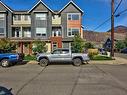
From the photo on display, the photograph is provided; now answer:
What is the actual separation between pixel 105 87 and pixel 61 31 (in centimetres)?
3835

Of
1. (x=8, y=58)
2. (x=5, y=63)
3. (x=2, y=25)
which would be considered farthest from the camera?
(x=2, y=25)

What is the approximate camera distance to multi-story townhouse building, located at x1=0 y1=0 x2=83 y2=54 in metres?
50.9

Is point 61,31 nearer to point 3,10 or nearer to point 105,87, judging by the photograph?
point 3,10

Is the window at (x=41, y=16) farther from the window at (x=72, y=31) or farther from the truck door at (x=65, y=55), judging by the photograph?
the truck door at (x=65, y=55)

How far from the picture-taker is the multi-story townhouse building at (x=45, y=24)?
50.9 metres

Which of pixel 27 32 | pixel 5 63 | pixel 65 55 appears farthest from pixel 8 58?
pixel 27 32

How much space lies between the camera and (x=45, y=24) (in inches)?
2005

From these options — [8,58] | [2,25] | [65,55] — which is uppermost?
[2,25]

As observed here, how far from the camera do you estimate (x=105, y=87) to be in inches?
529

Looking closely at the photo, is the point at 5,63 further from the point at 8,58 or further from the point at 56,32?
the point at 56,32

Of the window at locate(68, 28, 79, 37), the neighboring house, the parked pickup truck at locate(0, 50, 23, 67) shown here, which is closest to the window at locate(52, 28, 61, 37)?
the window at locate(68, 28, 79, 37)

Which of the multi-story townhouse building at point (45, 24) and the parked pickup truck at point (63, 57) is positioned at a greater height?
the multi-story townhouse building at point (45, 24)

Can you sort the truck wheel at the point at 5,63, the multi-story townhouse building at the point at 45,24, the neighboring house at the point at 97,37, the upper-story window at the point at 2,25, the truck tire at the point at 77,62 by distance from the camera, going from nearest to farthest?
the truck wheel at the point at 5,63 < the truck tire at the point at 77,62 < the upper-story window at the point at 2,25 < the multi-story townhouse building at the point at 45,24 < the neighboring house at the point at 97,37

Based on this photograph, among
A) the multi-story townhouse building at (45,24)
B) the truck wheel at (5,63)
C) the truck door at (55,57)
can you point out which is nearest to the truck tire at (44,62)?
the truck door at (55,57)
